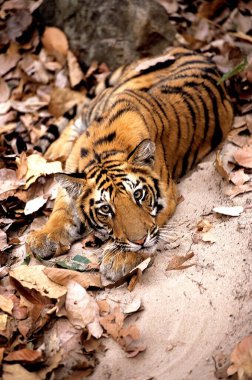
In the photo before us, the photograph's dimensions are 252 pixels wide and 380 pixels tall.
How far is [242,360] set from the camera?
2.49 m

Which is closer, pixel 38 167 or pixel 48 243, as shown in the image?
pixel 48 243

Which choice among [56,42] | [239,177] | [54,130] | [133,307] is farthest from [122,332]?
[56,42]

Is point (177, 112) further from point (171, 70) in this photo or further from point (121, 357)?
point (121, 357)

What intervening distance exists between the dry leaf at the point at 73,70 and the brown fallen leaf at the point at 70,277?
2.40 meters

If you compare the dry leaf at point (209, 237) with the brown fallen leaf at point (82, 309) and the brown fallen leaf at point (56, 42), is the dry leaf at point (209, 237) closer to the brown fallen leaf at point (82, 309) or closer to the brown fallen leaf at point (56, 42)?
the brown fallen leaf at point (82, 309)

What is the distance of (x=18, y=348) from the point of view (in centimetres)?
278

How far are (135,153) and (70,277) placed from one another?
2.60 feet

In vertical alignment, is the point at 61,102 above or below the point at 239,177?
below

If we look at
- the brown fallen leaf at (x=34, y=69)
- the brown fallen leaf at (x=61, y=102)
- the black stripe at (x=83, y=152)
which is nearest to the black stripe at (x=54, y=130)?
the brown fallen leaf at (x=61, y=102)

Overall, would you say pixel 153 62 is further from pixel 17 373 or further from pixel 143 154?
pixel 17 373

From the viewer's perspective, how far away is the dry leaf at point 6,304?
9.80ft

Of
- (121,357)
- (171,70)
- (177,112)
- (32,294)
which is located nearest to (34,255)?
(32,294)

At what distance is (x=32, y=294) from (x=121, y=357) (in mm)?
631

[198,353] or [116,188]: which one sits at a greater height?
[116,188]
